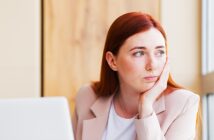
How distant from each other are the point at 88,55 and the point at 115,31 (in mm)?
1278

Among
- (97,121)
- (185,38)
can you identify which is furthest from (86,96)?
(185,38)

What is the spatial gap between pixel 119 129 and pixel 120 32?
36 centimetres

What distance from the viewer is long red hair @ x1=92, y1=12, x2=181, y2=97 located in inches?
61.9

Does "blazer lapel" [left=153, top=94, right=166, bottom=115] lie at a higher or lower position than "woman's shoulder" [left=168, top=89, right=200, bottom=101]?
lower

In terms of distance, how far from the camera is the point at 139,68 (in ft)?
5.08

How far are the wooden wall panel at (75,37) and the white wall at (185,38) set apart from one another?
12 centimetres

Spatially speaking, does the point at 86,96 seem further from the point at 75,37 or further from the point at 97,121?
the point at 75,37

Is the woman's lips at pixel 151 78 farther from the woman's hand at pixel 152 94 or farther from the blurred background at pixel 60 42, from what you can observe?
the blurred background at pixel 60 42

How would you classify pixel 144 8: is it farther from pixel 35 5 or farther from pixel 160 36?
pixel 160 36

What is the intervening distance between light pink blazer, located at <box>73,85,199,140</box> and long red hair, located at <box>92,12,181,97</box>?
2.4 inches

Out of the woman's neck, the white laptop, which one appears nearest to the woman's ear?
the woman's neck

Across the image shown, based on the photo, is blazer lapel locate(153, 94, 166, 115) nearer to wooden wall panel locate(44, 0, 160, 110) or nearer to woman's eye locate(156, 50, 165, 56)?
woman's eye locate(156, 50, 165, 56)

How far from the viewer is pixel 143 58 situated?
155 centimetres

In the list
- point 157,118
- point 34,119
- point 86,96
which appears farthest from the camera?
point 86,96
